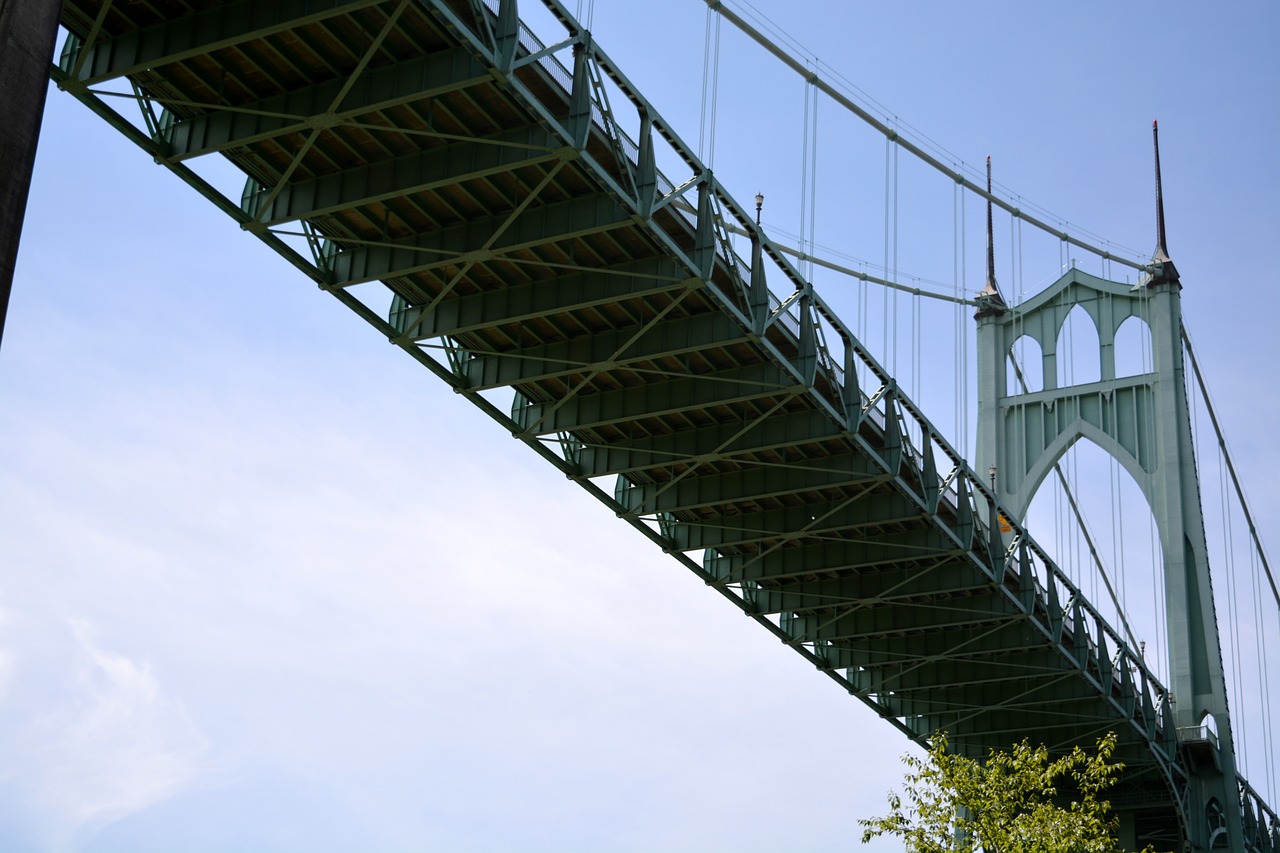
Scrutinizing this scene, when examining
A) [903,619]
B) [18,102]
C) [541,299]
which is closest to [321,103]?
[541,299]

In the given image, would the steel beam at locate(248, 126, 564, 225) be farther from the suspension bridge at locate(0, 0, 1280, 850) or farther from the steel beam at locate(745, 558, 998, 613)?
the steel beam at locate(745, 558, 998, 613)

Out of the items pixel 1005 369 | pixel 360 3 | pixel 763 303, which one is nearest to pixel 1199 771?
pixel 1005 369

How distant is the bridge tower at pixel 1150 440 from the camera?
51.2m

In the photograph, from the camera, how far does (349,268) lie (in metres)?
29.1

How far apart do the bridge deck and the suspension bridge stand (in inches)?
2.5

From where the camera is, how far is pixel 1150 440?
54.5 m

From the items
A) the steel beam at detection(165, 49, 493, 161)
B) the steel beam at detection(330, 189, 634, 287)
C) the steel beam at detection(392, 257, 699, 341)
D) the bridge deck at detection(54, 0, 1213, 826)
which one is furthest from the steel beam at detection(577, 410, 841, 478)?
the steel beam at detection(165, 49, 493, 161)

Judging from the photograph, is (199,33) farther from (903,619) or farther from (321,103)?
(903,619)

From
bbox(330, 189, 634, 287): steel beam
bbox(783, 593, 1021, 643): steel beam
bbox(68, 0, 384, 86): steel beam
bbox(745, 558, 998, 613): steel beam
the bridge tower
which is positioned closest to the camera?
bbox(68, 0, 384, 86): steel beam

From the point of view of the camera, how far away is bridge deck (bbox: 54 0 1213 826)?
24.0 m

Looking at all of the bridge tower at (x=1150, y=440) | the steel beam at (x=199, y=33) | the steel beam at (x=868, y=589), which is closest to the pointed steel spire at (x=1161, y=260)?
the bridge tower at (x=1150, y=440)

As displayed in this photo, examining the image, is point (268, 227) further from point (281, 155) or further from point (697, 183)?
point (697, 183)

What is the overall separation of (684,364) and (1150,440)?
27345 millimetres

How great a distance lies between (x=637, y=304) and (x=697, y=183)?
11.3ft
